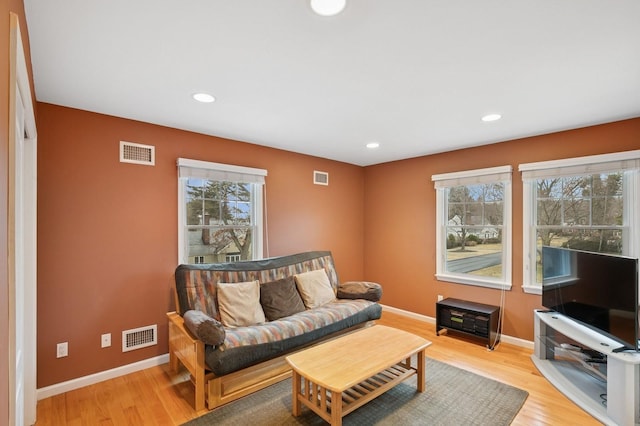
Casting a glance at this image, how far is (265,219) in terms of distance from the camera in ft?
12.6

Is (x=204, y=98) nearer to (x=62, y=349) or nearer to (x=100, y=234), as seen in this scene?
(x=100, y=234)

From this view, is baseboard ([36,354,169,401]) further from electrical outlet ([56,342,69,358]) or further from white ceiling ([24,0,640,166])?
white ceiling ([24,0,640,166])

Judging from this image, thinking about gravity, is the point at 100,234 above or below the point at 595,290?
above

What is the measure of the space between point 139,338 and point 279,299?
4.46 feet

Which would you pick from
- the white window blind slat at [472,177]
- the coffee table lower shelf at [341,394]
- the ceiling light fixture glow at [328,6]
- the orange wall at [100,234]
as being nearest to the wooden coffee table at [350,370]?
the coffee table lower shelf at [341,394]

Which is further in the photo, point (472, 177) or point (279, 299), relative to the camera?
point (472, 177)

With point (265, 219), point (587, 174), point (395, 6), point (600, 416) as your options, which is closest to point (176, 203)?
point (265, 219)

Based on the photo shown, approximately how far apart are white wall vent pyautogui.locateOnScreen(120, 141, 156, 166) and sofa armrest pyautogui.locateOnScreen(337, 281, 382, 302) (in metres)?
2.56

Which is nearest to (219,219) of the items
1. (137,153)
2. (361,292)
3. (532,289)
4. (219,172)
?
(219,172)

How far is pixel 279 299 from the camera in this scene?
317cm

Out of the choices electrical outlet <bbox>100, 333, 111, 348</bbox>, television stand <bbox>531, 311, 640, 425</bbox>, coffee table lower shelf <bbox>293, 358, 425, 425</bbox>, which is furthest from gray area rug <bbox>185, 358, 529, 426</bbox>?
electrical outlet <bbox>100, 333, 111, 348</bbox>

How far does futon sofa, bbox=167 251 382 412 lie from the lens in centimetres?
226

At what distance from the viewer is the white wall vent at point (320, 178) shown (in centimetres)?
446

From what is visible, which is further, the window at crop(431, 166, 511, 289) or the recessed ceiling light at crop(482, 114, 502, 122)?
the window at crop(431, 166, 511, 289)
